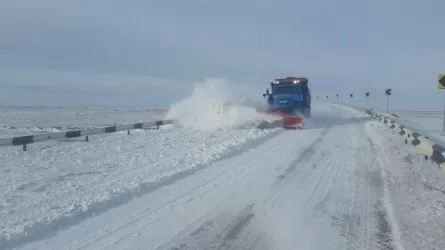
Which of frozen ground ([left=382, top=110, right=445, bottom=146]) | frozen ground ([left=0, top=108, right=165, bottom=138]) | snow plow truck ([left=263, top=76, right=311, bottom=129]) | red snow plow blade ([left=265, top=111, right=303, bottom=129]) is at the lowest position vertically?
frozen ground ([left=0, top=108, right=165, bottom=138])

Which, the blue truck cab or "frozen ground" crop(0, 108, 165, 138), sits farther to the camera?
"frozen ground" crop(0, 108, 165, 138)

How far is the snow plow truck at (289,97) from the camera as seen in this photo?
2653cm

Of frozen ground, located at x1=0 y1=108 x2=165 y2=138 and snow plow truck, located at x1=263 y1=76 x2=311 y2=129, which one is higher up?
snow plow truck, located at x1=263 y1=76 x2=311 y2=129

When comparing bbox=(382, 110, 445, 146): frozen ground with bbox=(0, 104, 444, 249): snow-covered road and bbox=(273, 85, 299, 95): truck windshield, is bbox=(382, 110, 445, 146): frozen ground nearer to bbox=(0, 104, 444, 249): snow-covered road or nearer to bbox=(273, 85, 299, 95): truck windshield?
bbox=(0, 104, 444, 249): snow-covered road

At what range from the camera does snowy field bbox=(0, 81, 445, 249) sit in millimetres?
5500

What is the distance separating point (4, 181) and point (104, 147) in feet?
23.5

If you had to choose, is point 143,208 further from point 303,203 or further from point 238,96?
point 238,96

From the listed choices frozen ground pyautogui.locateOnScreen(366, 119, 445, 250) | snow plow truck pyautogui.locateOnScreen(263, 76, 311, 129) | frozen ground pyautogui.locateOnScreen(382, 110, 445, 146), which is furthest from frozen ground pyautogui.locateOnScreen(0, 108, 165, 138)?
frozen ground pyautogui.locateOnScreen(382, 110, 445, 146)

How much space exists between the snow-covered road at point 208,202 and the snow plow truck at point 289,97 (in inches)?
522

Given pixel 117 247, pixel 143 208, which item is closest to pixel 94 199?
pixel 143 208

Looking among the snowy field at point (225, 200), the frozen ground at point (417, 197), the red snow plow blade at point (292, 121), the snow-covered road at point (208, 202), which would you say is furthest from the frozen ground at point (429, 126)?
the snow-covered road at point (208, 202)

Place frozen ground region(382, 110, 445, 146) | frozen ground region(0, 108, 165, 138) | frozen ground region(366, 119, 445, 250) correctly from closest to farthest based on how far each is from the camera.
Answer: frozen ground region(366, 119, 445, 250), frozen ground region(382, 110, 445, 146), frozen ground region(0, 108, 165, 138)

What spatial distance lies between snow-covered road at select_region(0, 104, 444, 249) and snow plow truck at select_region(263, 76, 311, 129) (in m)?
13.3

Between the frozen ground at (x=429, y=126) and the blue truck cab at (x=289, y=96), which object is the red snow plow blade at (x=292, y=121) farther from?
the frozen ground at (x=429, y=126)
